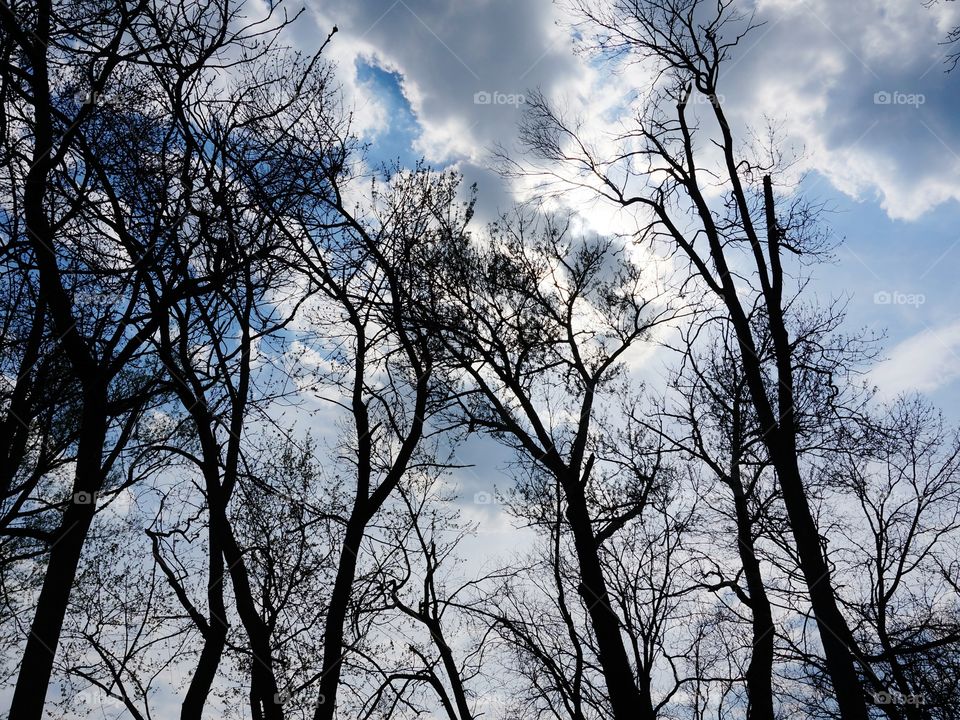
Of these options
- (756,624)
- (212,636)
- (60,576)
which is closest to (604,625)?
(756,624)

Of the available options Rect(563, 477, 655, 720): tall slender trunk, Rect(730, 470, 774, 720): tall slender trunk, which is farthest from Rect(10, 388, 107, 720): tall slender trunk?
Rect(730, 470, 774, 720): tall slender trunk

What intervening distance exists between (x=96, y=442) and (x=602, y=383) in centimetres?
779

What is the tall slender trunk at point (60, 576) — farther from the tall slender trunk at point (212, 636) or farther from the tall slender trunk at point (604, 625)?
the tall slender trunk at point (604, 625)

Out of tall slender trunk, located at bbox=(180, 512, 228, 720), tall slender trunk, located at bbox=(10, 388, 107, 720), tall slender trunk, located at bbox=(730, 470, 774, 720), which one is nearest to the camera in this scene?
tall slender trunk, located at bbox=(10, 388, 107, 720)

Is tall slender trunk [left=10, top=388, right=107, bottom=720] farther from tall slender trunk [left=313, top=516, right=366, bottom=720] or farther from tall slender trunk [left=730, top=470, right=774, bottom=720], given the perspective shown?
tall slender trunk [left=730, top=470, right=774, bottom=720]

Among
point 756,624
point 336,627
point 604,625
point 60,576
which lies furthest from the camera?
point 756,624

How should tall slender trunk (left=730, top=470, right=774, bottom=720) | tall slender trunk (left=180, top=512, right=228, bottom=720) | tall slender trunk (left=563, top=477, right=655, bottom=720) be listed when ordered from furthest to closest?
tall slender trunk (left=730, top=470, right=774, bottom=720) → tall slender trunk (left=563, top=477, right=655, bottom=720) → tall slender trunk (left=180, top=512, right=228, bottom=720)

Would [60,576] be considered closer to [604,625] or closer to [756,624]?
[604,625]

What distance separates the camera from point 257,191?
20.0ft

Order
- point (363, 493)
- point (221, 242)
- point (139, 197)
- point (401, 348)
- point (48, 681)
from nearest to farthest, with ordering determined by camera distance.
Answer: point (48, 681), point (221, 242), point (139, 197), point (363, 493), point (401, 348)

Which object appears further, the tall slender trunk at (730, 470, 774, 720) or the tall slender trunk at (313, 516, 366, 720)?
the tall slender trunk at (730, 470, 774, 720)

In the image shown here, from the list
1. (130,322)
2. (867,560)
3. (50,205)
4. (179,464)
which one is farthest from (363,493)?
(867,560)

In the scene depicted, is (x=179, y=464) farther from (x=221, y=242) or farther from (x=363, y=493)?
(x=221, y=242)

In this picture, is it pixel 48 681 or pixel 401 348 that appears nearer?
pixel 48 681
